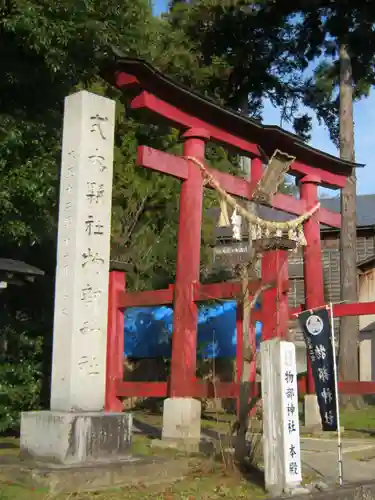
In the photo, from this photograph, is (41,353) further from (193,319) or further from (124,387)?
(193,319)

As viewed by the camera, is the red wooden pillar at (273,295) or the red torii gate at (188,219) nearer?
the red wooden pillar at (273,295)

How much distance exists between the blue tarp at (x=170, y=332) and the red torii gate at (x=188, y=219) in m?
4.38

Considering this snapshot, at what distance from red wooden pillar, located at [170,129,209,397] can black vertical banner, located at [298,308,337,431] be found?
2.55 m

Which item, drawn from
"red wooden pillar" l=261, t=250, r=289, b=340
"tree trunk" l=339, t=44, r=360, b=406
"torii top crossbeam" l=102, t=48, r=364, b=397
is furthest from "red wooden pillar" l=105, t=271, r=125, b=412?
"tree trunk" l=339, t=44, r=360, b=406

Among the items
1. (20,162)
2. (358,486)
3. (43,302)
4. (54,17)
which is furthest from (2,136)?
(358,486)

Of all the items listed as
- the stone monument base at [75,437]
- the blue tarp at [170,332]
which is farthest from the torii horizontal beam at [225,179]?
the stone monument base at [75,437]

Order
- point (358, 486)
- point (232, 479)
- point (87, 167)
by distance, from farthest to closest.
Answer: point (87, 167), point (232, 479), point (358, 486)

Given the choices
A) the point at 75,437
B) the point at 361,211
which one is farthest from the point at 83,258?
the point at 361,211

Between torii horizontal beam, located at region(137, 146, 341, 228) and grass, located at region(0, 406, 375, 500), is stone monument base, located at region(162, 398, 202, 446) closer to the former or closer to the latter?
grass, located at region(0, 406, 375, 500)

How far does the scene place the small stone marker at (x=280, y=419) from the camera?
269 inches

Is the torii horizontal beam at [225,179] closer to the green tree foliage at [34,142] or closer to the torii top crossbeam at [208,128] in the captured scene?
the torii top crossbeam at [208,128]

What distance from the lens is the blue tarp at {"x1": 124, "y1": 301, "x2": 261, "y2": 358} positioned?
16547 millimetres

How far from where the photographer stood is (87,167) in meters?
8.41

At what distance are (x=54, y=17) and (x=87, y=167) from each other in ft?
13.1
